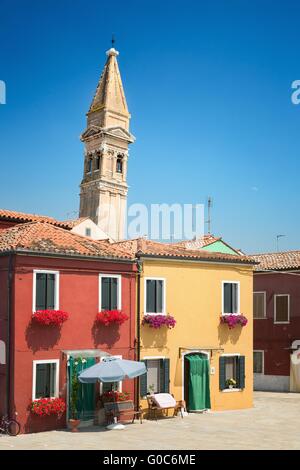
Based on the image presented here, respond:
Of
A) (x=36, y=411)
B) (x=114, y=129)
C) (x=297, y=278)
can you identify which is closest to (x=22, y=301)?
(x=36, y=411)

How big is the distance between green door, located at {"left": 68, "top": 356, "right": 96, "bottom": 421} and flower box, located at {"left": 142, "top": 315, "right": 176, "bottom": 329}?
9.27ft

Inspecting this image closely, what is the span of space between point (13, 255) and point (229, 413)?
10786 mm

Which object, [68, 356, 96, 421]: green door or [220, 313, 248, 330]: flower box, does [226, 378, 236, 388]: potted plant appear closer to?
[220, 313, 248, 330]: flower box

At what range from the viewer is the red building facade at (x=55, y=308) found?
20312mm

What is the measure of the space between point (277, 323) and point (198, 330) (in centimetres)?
1173

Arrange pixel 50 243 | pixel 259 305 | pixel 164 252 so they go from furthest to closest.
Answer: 1. pixel 259 305
2. pixel 164 252
3. pixel 50 243

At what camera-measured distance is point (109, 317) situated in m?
22.4

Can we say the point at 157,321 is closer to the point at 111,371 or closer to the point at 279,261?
the point at 111,371

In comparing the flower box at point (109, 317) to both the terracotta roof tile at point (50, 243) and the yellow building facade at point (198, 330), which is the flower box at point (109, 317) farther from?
the terracotta roof tile at point (50, 243)

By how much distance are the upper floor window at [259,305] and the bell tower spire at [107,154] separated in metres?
31.0

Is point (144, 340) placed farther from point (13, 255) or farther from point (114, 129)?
point (114, 129)

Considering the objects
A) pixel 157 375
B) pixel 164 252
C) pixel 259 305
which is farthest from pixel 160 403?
pixel 259 305

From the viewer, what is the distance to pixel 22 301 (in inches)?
808

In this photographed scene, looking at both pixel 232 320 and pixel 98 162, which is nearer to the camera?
pixel 232 320
